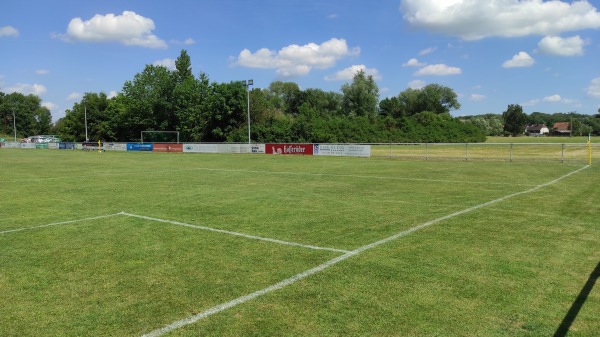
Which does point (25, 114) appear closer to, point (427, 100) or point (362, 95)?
point (362, 95)

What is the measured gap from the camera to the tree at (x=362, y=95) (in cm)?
8838

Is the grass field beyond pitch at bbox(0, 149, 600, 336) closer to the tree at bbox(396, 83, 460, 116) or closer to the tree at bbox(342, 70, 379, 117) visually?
the tree at bbox(342, 70, 379, 117)

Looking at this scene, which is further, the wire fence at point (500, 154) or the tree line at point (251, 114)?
the tree line at point (251, 114)

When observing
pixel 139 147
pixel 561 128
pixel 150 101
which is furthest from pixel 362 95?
pixel 561 128

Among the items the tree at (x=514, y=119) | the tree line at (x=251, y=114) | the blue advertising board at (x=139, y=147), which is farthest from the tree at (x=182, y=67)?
the tree at (x=514, y=119)

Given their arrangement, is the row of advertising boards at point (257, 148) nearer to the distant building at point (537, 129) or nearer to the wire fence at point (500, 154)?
the wire fence at point (500, 154)

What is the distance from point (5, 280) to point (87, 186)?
36.6ft

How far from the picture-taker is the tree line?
200 feet

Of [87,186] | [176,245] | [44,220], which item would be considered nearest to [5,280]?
[176,245]

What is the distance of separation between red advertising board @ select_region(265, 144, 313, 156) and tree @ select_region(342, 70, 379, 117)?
5077 cm

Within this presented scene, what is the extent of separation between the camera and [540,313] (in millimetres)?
4219

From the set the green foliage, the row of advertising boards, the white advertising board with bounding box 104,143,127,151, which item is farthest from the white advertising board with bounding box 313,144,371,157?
the green foliage

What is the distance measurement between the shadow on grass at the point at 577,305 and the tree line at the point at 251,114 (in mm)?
42582

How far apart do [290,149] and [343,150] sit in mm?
5327
